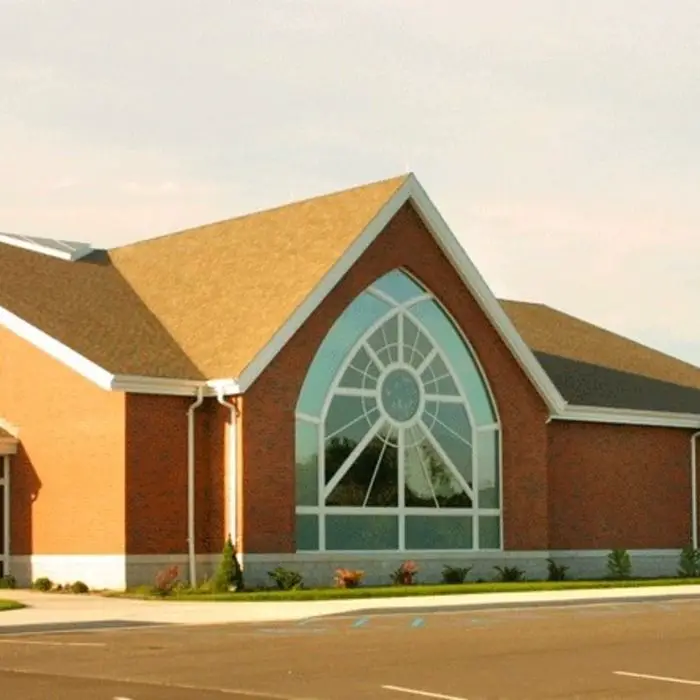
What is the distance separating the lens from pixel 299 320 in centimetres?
3562

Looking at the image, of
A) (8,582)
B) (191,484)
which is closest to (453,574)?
(191,484)

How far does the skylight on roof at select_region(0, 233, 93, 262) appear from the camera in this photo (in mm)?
43156

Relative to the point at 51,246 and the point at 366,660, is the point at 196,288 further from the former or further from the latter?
the point at 366,660

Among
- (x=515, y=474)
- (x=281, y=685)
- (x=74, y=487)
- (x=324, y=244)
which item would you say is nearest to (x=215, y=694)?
(x=281, y=685)

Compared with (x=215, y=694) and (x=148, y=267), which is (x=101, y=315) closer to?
(x=148, y=267)

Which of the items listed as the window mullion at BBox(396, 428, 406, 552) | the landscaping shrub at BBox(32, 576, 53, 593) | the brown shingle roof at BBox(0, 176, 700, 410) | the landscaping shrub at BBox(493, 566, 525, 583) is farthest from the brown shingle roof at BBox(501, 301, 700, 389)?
the landscaping shrub at BBox(32, 576, 53, 593)

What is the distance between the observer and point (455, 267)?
39.7 m

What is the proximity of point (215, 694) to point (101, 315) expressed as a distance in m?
A: 24.2

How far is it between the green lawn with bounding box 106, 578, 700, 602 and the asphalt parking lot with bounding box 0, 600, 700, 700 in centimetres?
621

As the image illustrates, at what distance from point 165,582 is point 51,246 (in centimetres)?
1406

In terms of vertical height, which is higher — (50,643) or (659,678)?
(659,678)

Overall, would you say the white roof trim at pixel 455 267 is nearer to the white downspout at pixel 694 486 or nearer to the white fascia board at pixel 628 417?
the white fascia board at pixel 628 417

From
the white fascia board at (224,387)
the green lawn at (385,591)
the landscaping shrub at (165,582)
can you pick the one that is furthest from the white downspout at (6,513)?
the white fascia board at (224,387)

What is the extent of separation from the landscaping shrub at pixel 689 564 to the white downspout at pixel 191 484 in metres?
16.6
